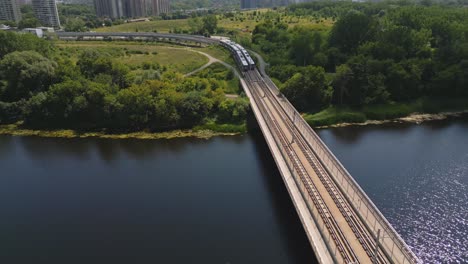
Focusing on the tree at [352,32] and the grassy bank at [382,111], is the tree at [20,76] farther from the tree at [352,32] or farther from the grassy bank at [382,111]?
the tree at [352,32]

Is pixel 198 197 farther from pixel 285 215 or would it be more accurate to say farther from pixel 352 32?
pixel 352 32

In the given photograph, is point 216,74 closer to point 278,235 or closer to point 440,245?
point 278,235

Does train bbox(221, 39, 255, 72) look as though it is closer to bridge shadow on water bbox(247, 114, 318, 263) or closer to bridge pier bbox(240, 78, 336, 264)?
bridge shadow on water bbox(247, 114, 318, 263)

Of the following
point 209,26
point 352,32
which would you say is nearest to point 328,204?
point 352,32

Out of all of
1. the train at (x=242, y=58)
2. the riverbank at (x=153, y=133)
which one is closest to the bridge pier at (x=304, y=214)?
the riverbank at (x=153, y=133)

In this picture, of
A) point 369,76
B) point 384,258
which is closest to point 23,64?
point 369,76

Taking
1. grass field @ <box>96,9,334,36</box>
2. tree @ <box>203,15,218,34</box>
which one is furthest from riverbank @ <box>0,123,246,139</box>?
grass field @ <box>96,9,334,36</box>
